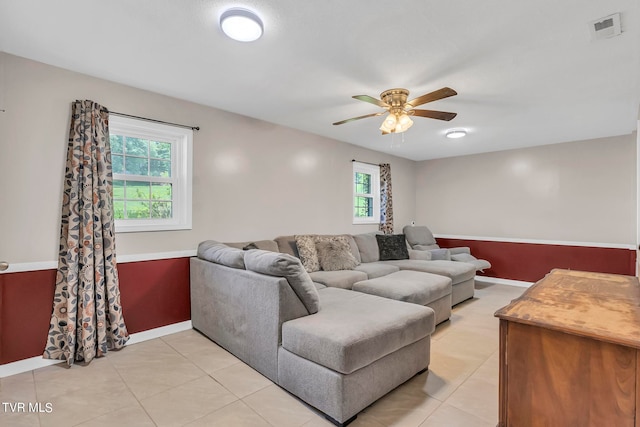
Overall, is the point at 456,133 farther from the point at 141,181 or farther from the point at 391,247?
the point at 141,181

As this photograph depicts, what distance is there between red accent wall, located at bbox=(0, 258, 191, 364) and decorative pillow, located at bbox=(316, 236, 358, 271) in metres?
1.59

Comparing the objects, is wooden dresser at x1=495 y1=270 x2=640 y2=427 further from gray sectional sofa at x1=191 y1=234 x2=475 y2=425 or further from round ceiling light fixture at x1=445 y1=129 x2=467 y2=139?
round ceiling light fixture at x1=445 y1=129 x2=467 y2=139

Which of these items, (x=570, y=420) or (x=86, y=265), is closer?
(x=570, y=420)

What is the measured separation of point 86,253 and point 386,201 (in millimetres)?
4491

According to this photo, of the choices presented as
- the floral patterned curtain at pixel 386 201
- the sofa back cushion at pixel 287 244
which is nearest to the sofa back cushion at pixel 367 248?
the floral patterned curtain at pixel 386 201

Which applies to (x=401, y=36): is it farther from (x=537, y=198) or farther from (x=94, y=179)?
(x=537, y=198)

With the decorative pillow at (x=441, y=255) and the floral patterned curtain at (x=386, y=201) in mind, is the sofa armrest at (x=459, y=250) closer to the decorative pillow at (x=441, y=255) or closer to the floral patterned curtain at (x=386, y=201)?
the decorative pillow at (x=441, y=255)

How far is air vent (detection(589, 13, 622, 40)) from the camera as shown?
6.00ft

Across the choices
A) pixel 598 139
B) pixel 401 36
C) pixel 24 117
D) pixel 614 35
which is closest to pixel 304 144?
pixel 401 36

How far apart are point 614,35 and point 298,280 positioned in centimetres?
261

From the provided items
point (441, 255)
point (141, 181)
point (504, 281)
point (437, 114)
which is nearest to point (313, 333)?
point (437, 114)

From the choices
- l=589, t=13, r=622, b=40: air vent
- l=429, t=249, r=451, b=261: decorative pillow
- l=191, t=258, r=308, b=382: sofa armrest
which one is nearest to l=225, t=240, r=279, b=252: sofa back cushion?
l=191, t=258, r=308, b=382: sofa armrest

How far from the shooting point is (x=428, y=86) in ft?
9.12

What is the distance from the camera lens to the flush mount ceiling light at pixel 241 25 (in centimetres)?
178
